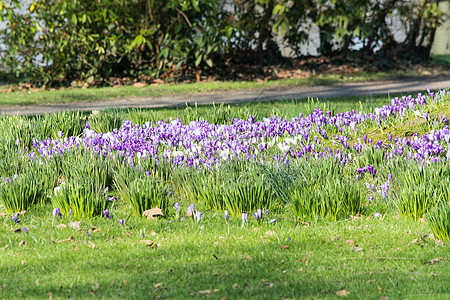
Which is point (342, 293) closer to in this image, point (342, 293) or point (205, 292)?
point (342, 293)

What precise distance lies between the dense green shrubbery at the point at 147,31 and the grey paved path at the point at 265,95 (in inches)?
61.6

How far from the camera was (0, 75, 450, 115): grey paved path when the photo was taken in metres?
10.4

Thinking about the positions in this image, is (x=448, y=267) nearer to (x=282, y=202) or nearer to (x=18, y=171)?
(x=282, y=202)

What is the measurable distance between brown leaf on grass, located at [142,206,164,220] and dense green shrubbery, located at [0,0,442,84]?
9019mm

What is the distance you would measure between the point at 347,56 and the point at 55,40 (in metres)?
7.69

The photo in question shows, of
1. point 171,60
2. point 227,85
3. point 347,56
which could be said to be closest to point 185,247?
point 227,85

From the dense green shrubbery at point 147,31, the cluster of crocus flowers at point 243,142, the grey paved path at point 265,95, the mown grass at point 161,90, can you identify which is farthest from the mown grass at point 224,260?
the dense green shrubbery at point 147,31

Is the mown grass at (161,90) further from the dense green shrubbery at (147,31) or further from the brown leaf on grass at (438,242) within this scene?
the brown leaf on grass at (438,242)

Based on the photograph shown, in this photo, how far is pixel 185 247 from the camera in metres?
3.45

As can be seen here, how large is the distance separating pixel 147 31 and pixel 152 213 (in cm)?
964

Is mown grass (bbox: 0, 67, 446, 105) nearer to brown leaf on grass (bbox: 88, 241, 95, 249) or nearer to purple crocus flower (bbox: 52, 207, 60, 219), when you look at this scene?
purple crocus flower (bbox: 52, 207, 60, 219)

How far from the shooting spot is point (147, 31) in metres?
13.0

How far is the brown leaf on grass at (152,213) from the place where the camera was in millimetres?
3988

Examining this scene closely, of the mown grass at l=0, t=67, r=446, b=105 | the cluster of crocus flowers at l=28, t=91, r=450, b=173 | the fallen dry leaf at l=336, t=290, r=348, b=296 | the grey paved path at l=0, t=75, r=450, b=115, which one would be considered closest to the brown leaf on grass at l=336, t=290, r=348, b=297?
the fallen dry leaf at l=336, t=290, r=348, b=296
